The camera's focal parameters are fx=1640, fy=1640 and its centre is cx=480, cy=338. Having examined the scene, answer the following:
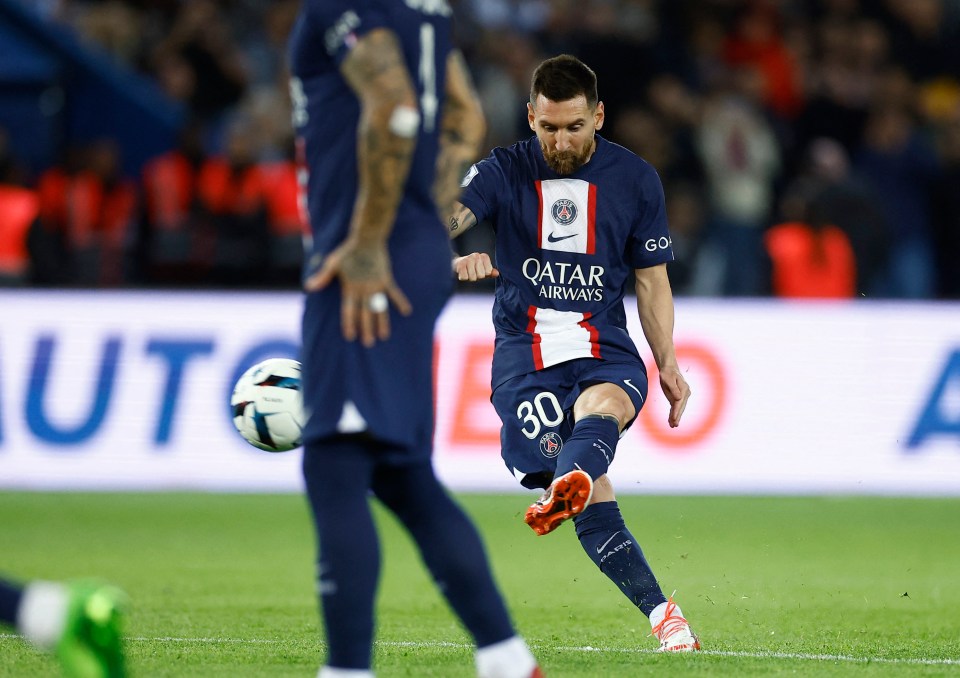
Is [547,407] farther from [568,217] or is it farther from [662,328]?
[568,217]

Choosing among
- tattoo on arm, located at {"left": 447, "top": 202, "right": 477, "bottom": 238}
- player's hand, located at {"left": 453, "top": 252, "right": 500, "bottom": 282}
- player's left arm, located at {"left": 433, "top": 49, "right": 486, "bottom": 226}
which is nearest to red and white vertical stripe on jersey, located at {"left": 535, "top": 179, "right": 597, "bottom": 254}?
tattoo on arm, located at {"left": 447, "top": 202, "right": 477, "bottom": 238}

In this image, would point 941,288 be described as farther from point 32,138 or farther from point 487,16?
point 32,138

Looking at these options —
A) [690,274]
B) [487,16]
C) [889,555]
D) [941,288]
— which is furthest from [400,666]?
[487,16]

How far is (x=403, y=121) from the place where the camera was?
3.99 m

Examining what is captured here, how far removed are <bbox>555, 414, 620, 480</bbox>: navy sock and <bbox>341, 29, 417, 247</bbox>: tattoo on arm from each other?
5.17ft

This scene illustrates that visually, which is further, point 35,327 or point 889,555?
point 35,327

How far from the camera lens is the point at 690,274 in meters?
13.9

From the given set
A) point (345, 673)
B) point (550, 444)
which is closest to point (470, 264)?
point (550, 444)

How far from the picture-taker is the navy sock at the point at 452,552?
4262mm

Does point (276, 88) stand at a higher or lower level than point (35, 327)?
higher

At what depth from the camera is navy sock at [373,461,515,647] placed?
426 centimetres

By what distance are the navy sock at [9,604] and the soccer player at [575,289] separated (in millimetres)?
2183

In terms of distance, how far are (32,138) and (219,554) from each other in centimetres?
808

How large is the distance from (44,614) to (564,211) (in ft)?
8.95
